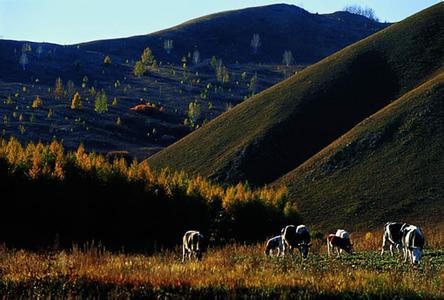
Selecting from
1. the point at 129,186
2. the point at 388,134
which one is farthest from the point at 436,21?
the point at 129,186

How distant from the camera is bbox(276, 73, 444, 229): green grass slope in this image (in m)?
76.1

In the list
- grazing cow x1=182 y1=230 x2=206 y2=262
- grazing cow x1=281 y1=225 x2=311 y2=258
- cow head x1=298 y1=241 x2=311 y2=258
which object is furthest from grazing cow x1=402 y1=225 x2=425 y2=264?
grazing cow x1=182 y1=230 x2=206 y2=262

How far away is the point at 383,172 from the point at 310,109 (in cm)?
3523

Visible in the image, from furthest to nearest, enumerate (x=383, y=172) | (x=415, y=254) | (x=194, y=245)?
(x=383, y=172) → (x=194, y=245) → (x=415, y=254)

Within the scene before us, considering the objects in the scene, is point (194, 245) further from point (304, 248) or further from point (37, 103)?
point (37, 103)

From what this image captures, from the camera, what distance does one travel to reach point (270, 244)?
115 ft

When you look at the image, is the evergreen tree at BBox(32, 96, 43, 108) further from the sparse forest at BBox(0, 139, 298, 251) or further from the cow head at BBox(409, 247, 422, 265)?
the cow head at BBox(409, 247, 422, 265)

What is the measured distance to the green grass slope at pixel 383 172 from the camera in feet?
250

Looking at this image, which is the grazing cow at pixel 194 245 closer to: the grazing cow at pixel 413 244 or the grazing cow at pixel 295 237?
the grazing cow at pixel 295 237

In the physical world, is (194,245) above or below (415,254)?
below

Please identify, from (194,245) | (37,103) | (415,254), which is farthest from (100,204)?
(37,103)

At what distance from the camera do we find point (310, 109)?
390 feet

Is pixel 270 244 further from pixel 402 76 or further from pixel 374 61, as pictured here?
pixel 374 61

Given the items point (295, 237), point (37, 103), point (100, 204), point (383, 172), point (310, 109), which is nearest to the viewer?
point (295, 237)
